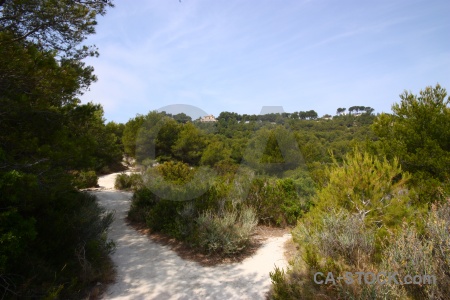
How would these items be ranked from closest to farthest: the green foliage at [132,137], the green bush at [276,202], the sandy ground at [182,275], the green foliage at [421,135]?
the sandy ground at [182,275] < the green foliage at [421,135] < the green bush at [276,202] < the green foliage at [132,137]

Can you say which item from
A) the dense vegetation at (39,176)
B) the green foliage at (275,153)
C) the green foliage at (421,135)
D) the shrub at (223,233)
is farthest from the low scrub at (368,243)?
the green foliage at (275,153)

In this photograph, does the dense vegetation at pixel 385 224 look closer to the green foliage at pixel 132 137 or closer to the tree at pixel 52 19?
the tree at pixel 52 19

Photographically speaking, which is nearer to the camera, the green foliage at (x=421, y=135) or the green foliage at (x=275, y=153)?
the green foliage at (x=421, y=135)

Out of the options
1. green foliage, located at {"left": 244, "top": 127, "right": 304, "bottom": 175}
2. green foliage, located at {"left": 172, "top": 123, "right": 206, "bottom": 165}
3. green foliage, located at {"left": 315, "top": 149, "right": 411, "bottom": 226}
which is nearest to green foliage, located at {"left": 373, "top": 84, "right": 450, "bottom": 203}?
green foliage, located at {"left": 315, "top": 149, "right": 411, "bottom": 226}

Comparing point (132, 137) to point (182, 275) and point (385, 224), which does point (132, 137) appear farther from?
point (385, 224)

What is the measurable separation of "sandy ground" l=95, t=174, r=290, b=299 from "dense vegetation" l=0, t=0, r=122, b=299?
0.45 metres

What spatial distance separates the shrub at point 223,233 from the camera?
481 centimetres

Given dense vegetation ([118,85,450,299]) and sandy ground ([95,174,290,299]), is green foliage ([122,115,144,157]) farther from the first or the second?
sandy ground ([95,174,290,299])

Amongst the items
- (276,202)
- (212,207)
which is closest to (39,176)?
(212,207)

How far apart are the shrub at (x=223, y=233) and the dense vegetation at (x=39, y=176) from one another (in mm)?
1793

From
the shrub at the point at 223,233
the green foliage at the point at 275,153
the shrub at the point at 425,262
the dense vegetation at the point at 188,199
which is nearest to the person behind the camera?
the shrub at the point at 425,262

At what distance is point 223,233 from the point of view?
5043mm

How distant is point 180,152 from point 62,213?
1545 cm

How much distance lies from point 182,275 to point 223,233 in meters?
1.21
